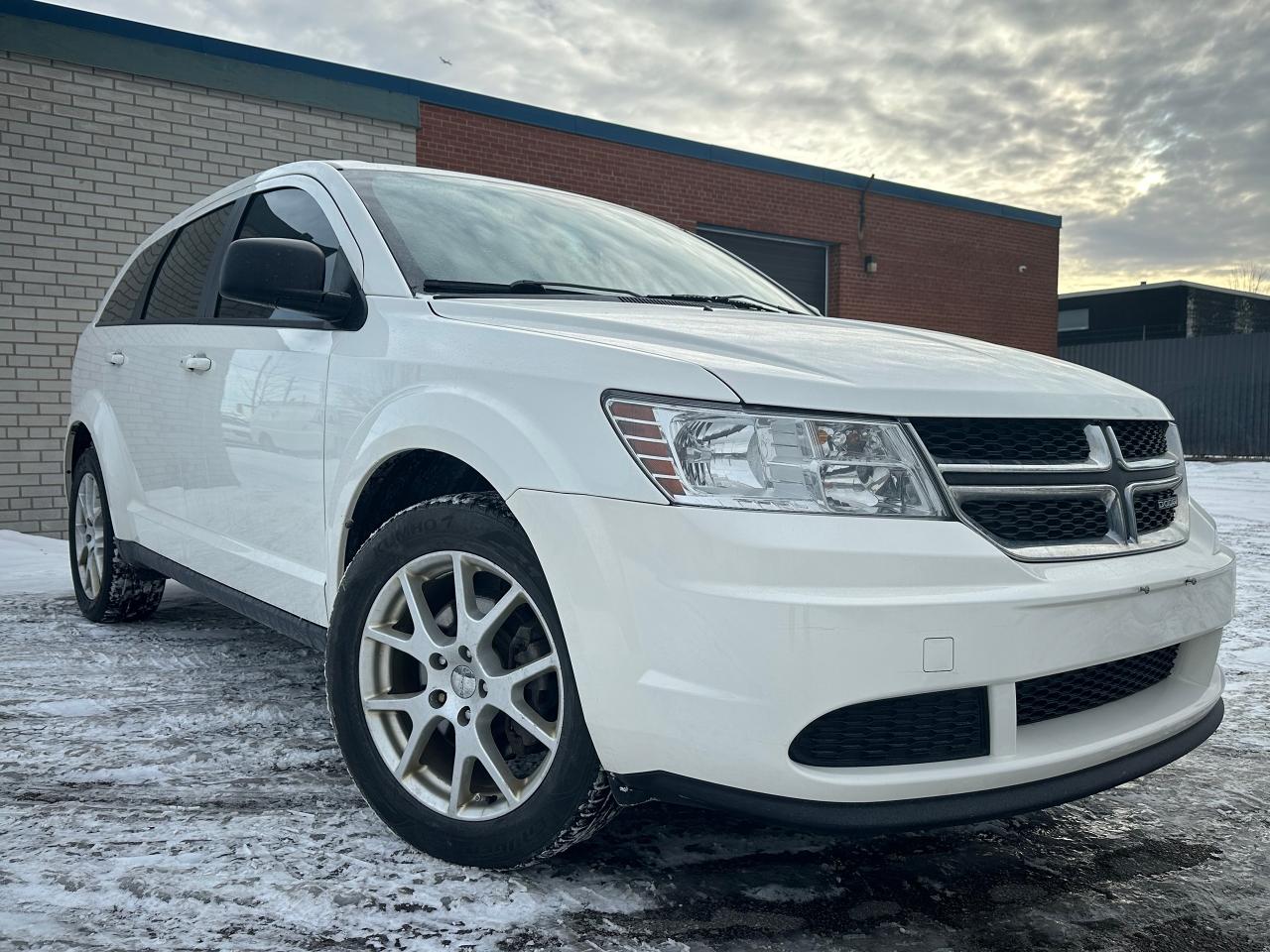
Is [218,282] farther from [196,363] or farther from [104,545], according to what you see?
[104,545]

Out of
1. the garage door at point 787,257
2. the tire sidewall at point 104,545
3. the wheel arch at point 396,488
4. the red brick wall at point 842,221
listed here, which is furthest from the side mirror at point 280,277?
the garage door at point 787,257

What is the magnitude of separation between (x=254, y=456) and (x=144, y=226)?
7089 millimetres

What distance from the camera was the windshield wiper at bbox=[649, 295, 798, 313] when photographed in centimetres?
324

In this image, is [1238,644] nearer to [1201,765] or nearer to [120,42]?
[1201,765]

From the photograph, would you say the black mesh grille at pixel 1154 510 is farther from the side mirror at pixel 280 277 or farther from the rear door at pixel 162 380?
the rear door at pixel 162 380

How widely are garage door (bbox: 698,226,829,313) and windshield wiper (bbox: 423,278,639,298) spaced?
36.4ft

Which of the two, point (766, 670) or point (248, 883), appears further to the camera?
point (248, 883)

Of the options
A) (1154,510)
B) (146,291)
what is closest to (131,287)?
(146,291)

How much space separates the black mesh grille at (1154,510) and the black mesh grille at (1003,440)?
0.24 meters

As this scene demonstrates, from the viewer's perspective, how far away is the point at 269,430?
3.04m

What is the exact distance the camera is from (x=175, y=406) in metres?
3.71

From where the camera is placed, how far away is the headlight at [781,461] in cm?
194

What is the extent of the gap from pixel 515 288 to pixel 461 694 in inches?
45.8

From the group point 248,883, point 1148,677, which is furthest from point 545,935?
point 1148,677
